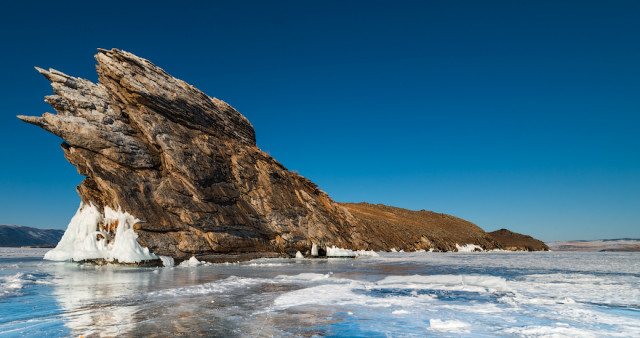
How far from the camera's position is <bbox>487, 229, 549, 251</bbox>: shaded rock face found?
115 meters

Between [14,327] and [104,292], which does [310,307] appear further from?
[104,292]

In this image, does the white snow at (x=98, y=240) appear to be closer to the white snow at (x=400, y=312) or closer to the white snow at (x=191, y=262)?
the white snow at (x=191, y=262)

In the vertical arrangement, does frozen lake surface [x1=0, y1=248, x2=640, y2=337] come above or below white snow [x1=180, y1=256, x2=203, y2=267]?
below

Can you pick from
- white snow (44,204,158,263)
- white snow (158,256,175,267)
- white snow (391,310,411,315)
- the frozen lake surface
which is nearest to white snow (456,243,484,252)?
white snow (158,256,175,267)

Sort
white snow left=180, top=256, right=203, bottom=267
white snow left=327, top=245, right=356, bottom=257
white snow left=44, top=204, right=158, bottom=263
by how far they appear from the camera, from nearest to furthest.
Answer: white snow left=44, top=204, right=158, bottom=263 → white snow left=180, top=256, right=203, bottom=267 → white snow left=327, top=245, right=356, bottom=257

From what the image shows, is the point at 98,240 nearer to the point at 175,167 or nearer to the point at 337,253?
the point at 175,167

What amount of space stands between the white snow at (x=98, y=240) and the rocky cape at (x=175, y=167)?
25.3 inches

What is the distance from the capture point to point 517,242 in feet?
402

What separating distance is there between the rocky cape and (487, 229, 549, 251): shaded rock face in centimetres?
8747

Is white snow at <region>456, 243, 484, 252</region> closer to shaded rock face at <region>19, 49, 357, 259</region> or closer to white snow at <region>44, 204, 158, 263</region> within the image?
shaded rock face at <region>19, 49, 357, 259</region>

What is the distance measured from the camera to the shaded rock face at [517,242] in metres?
115

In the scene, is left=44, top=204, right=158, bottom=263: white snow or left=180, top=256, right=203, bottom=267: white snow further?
left=180, top=256, right=203, bottom=267: white snow

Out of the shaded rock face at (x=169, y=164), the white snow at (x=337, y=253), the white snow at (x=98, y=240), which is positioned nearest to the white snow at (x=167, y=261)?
the white snow at (x=98, y=240)

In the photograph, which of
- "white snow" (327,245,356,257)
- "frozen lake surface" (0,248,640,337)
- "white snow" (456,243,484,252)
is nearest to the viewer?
"frozen lake surface" (0,248,640,337)
